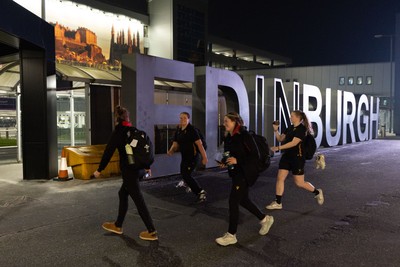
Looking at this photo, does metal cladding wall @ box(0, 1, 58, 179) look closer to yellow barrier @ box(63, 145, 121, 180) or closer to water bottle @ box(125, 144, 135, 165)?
yellow barrier @ box(63, 145, 121, 180)

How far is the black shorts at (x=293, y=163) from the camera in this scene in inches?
263

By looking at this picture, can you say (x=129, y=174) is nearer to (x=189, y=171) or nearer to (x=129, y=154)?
(x=129, y=154)

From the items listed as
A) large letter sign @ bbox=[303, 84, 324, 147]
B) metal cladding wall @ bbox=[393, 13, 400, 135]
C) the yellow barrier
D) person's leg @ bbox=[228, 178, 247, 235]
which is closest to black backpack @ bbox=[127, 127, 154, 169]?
person's leg @ bbox=[228, 178, 247, 235]

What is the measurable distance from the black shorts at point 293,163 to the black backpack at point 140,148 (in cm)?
272

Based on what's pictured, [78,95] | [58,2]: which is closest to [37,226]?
[78,95]

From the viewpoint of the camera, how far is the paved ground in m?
4.60

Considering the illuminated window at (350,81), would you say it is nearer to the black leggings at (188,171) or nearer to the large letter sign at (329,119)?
the large letter sign at (329,119)

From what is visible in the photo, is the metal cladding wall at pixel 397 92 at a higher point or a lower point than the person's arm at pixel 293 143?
higher

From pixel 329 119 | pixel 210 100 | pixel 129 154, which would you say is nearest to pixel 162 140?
pixel 210 100

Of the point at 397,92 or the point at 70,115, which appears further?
the point at 397,92

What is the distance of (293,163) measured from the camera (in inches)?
264

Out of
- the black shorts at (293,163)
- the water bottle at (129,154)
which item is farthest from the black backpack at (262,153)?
the black shorts at (293,163)

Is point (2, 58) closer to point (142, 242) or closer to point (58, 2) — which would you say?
point (58, 2)

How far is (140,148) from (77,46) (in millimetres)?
13768
